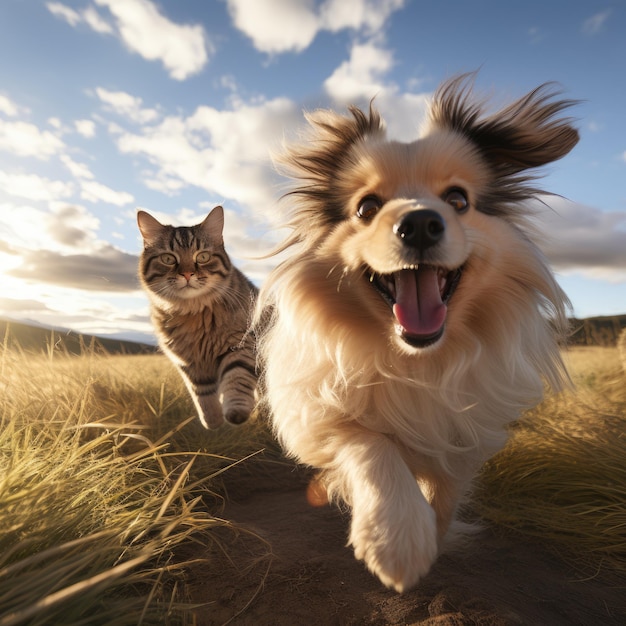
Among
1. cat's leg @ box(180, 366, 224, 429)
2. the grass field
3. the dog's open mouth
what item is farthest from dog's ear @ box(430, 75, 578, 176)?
cat's leg @ box(180, 366, 224, 429)

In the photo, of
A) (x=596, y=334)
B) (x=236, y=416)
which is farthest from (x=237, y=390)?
(x=596, y=334)

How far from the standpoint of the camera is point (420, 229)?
7.44 ft

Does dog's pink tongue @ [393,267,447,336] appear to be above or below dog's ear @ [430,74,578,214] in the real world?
below

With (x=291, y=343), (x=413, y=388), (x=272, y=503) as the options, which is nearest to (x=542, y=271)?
(x=413, y=388)

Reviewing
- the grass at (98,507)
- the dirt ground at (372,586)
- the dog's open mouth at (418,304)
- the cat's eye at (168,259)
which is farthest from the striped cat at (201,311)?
the dog's open mouth at (418,304)

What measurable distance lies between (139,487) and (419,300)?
1842 millimetres

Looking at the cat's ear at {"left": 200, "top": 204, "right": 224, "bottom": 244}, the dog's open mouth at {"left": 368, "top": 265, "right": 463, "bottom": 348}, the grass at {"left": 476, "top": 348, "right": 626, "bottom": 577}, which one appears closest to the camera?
the dog's open mouth at {"left": 368, "top": 265, "right": 463, "bottom": 348}

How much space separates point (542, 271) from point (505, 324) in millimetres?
332

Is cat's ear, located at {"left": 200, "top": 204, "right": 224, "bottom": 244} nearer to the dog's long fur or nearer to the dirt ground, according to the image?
the dog's long fur

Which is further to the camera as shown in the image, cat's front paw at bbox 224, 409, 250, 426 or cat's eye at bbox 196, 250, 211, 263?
cat's eye at bbox 196, 250, 211, 263

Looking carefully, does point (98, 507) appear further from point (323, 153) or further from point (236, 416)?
point (323, 153)

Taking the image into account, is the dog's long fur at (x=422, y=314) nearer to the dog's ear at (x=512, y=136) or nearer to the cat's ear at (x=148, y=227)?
the dog's ear at (x=512, y=136)

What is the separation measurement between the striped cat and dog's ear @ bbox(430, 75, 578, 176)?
230 cm

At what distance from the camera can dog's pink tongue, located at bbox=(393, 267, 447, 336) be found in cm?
246
